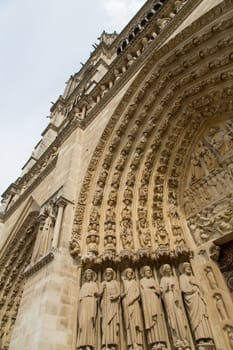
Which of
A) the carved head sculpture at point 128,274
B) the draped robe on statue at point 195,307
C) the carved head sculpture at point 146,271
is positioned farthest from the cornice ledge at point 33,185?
the draped robe on statue at point 195,307

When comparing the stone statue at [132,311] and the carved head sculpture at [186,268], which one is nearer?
the stone statue at [132,311]

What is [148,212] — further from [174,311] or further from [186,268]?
[174,311]

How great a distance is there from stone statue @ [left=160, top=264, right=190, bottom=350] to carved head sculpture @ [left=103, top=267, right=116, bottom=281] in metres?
0.66

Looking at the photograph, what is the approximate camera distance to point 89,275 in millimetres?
3779

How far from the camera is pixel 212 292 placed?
3.44 metres

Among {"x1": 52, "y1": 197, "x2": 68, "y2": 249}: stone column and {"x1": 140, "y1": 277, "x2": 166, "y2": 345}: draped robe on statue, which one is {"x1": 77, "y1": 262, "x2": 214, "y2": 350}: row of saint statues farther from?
{"x1": 52, "y1": 197, "x2": 68, "y2": 249}: stone column

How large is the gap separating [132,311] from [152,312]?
0.25 m

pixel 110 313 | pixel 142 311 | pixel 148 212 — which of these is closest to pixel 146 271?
pixel 142 311

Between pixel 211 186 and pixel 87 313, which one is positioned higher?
pixel 211 186

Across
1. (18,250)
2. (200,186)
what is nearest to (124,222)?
(200,186)

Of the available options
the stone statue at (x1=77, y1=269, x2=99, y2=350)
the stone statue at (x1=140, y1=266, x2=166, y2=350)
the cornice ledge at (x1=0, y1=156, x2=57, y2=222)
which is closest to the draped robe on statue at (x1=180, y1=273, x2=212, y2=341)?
the stone statue at (x1=140, y1=266, x2=166, y2=350)

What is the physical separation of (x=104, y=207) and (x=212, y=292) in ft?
6.88

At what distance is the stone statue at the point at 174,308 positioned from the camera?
2984 mm

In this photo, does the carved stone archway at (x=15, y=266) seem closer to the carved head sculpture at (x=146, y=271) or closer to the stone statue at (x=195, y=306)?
the carved head sculpture at (x=146, y=271)
